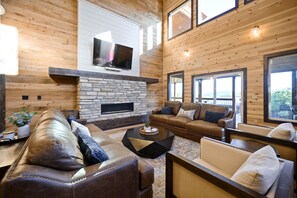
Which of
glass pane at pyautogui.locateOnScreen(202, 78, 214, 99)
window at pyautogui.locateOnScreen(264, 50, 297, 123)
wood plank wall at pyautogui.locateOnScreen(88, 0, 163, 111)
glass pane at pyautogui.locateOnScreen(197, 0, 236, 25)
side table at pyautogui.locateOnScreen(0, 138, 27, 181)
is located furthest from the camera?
wood plank wall at pyautogui.locateOnScreen(88, 0, 163, 111)

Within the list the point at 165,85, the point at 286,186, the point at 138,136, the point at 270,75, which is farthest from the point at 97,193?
the point at 165,85

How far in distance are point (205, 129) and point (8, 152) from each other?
3.36m

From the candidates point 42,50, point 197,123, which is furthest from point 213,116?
point 42,50

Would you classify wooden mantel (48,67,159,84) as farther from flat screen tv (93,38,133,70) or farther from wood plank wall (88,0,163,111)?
wood plank wall (88,0,163,111)

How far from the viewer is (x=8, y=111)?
3467mm

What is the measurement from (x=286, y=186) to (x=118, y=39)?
5.56 meters

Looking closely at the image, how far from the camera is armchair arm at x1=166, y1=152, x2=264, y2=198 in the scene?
91 centimetres

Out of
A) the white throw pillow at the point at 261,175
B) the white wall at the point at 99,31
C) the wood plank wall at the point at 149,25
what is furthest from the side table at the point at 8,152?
the wood plank wall at the point at 149,25

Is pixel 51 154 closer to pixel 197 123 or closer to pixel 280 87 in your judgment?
pixel 197 123

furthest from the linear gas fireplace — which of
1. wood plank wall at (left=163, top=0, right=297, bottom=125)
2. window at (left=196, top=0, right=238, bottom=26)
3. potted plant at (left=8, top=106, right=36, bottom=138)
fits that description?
window at (left=196, top=0, right=238, bottom=26)

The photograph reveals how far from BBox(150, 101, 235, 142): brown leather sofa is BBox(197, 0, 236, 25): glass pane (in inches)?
127

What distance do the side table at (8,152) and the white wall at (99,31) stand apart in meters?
3.01

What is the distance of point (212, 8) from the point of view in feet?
16.3

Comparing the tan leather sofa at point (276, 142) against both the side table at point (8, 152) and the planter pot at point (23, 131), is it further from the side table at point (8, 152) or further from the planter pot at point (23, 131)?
the planter pot at point (23, 131)
